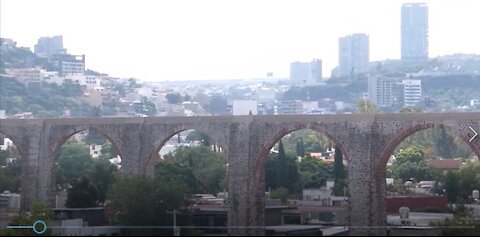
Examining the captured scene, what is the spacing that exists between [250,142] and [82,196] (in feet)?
19.6

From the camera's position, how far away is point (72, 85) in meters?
137

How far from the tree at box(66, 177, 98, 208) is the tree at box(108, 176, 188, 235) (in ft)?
12.4

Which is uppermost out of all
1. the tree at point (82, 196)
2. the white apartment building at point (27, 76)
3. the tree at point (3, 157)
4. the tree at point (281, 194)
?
the white apartment building at point (27, 76)

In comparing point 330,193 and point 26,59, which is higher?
point 26,59

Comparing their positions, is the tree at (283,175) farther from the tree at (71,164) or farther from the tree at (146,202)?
the tree at (146,202)

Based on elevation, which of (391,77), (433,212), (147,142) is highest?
(391,77)

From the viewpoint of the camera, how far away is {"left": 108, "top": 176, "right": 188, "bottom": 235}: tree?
88.8ft

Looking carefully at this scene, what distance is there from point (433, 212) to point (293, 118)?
9.80 metres

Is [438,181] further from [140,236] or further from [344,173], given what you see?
[140,236]

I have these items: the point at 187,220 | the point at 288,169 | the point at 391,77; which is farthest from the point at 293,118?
the point at 391,77

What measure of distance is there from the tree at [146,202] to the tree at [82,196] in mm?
3790

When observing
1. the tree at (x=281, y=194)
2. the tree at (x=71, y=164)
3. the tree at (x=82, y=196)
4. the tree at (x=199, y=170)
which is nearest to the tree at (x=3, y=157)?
the tree at (x=71, y=164)

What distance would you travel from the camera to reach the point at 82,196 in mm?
32125

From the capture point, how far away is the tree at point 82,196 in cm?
3200
